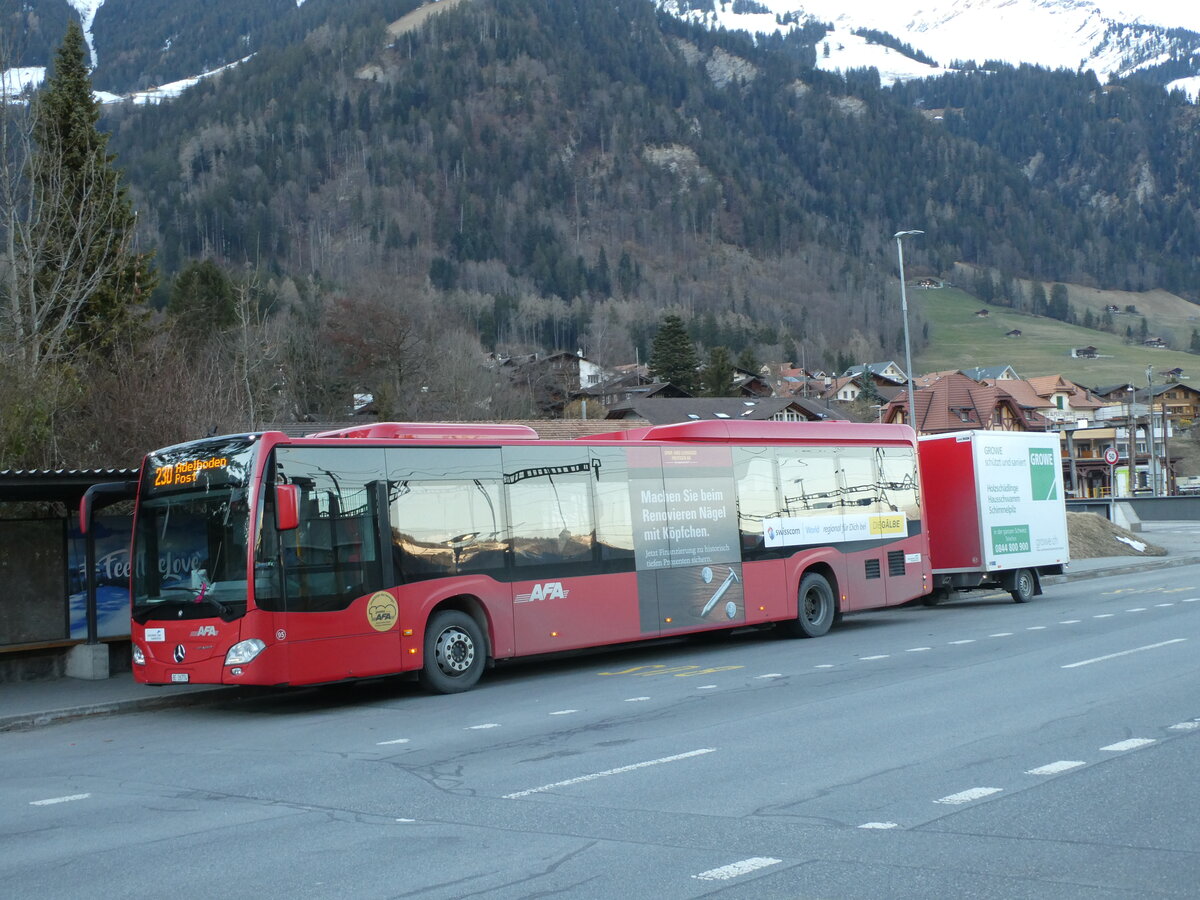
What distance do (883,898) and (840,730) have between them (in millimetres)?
4872

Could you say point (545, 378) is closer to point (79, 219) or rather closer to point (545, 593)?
point (79, 219)

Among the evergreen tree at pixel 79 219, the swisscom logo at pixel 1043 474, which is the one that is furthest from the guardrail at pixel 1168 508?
the evergreen tree at pixel 79 219

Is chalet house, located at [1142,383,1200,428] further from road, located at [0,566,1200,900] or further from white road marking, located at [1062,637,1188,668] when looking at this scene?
road, located at [0,566,1200,900]

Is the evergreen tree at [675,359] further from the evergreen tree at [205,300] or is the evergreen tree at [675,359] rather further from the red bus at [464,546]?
the red bus at [464,546]

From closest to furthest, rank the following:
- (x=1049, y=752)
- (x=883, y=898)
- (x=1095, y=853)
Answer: (x=883, y=898), (x=1095, y=853), (x=1049, y=752)

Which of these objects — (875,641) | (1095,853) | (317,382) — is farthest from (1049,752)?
(317,382)

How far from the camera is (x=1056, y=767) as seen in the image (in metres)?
8.67

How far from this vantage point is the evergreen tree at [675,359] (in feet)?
386

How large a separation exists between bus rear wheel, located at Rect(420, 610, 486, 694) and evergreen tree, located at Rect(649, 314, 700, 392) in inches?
4021

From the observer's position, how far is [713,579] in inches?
703

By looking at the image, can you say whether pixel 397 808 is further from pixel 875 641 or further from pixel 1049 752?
pixel 875 641

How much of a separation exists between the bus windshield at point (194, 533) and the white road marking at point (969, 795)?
785 centimetres

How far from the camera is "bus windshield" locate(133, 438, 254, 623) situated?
13.1 m

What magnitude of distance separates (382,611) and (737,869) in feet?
26.5
